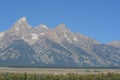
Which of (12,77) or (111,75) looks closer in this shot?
(12,77)

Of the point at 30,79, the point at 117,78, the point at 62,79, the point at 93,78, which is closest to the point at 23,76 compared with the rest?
the point at 30,79

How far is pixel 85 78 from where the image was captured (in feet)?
533

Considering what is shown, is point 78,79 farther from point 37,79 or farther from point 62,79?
point 37,79

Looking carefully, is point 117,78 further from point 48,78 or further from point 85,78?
point 48,78

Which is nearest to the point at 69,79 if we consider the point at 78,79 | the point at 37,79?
the point at 78,79

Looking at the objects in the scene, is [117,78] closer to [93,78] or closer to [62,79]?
[93,78]

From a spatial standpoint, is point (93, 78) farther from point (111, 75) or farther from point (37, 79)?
point (37, 79)

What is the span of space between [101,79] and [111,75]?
428 inches

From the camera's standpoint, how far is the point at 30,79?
158 m

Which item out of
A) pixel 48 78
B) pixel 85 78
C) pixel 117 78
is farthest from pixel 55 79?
A: pixel 117 78

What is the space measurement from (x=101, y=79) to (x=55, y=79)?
21.3 meters

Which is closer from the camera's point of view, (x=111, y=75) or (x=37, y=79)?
(x=37, y=79)

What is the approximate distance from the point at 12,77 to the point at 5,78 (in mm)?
5065

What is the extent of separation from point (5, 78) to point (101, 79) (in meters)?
41.8
